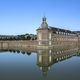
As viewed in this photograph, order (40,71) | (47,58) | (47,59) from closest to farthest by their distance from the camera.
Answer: (40,71)
(47,59)
(47,58)

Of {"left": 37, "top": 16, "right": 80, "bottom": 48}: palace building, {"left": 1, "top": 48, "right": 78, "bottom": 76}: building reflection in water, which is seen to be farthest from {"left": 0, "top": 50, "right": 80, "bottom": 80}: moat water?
{"left": 37, "top": 16, "right": 80, "bottom": 48}: palace building

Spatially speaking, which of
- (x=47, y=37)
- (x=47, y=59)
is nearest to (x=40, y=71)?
(x=47, y=59)

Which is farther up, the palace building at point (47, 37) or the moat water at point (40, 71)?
the palace building at point (47, 37)

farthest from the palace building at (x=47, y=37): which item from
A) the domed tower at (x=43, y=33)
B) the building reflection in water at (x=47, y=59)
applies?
the building reflection in water at (x=47, y=59)

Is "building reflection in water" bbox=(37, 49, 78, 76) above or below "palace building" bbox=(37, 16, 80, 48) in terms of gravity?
below

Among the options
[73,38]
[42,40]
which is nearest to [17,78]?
[42,40]

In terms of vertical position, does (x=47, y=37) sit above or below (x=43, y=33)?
below

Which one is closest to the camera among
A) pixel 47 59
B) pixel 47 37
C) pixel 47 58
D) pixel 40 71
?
pixel 40 71

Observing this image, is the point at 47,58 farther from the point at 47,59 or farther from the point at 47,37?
the point at 47,37

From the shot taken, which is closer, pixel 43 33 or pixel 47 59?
pixel 47 59

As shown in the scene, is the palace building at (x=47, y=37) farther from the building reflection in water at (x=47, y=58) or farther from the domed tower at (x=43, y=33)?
the building reflection in water at (x=47, y=58)

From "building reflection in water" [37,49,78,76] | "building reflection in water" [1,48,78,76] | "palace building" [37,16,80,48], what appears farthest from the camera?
A: "palace building" [37,16,80,48]

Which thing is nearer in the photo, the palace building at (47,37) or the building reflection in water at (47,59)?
the building reflection in water at (47,59)

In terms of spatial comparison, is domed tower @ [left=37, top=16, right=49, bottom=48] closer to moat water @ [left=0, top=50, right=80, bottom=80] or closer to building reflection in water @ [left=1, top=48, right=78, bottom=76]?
building reflection in water @ [left=1, top=48, right=78, bottom=76]
